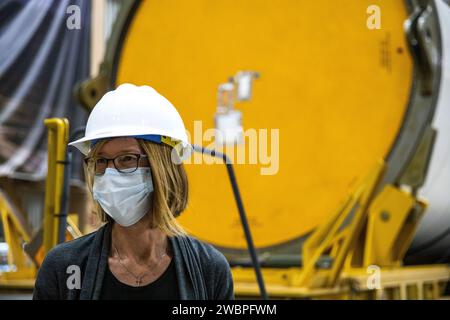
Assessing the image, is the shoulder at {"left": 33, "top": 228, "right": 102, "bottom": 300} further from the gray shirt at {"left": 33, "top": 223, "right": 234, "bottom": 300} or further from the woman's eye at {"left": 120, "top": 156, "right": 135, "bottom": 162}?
the woman's eye at {"left": 120, "top": 156, "right": 135, "bottom": 162}

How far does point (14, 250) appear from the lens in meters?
3.62

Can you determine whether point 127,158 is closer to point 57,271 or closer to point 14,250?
point 57,271

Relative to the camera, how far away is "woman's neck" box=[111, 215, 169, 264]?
4.67ft

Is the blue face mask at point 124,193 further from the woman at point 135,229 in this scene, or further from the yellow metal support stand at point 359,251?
the yellow metal support stand at point 359,251

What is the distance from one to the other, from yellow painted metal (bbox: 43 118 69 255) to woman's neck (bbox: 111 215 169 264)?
0.81 meters

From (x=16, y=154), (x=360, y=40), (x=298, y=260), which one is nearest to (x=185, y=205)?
(x=298, y=260)

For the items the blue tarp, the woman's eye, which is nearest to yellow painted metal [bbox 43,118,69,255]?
the woman's eye

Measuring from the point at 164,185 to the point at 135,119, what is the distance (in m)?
0.15

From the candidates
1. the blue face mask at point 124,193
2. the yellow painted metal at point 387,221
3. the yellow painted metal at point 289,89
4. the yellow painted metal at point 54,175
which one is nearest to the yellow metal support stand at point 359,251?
the yellow painted metal at point 387,221

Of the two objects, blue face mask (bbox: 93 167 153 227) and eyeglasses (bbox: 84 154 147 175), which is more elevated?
eyeglasses (bbox: 84 154 147 175)

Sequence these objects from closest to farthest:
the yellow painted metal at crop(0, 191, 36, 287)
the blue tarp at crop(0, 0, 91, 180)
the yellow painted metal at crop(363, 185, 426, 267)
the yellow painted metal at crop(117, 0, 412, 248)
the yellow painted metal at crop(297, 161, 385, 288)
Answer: the yellow painted metal at crop(297, 161, 385, 288) < the yellow painted metal at crop(363, 185, 426, 267) < the yellow painted metal at crop(117, 0, 412, 248) < the yellow painted metal at crop(0, 191, 36, 287) < the blue tarp at crop(0, 0, 91, 180)

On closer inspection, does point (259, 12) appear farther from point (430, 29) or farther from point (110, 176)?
point (110, 176)

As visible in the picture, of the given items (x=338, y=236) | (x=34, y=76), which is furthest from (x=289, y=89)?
(x=34, y=76)
